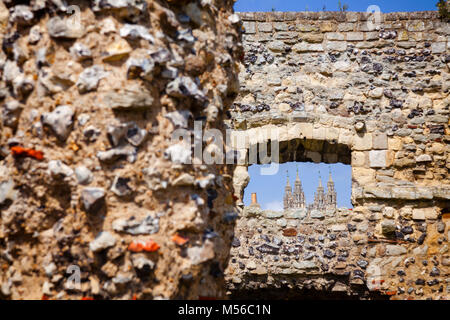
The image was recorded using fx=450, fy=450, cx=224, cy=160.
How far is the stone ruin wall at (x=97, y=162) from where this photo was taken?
5.58 ft

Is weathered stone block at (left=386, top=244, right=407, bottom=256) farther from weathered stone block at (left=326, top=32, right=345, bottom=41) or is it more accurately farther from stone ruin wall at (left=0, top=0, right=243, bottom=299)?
stone ruin wall at (left=0, top=0, right=243, bottom=299)

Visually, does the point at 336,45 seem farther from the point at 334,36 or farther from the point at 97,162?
the point at 97,162

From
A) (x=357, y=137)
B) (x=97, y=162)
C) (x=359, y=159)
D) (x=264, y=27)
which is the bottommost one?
(x=97, y=162)

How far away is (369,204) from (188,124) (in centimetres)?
414

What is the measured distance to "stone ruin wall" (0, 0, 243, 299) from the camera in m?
1.70

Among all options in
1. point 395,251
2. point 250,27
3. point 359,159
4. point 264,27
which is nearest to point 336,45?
point 264,27

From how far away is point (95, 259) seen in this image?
1686mm

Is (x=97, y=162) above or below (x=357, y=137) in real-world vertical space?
below

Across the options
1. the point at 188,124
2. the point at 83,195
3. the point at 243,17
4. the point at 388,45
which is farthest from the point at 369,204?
the point at 83,195

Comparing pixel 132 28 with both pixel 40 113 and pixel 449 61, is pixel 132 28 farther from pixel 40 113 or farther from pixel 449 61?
pixel 449 61

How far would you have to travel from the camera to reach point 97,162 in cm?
172

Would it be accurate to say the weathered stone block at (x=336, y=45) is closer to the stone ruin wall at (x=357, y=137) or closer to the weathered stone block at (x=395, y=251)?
the stone ruin wall at (x=357, y=137)

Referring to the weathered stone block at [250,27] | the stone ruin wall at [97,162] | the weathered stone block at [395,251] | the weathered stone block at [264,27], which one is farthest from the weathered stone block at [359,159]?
the stone ruin wall at [97,162]

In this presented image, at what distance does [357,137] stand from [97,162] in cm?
444
